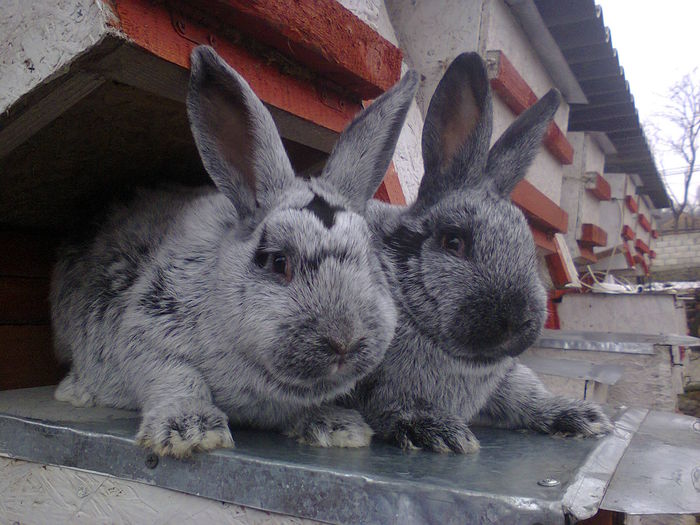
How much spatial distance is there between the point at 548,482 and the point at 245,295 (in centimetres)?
77

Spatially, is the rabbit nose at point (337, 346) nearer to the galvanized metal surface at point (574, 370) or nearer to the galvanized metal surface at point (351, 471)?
the galvanized metal surface at point (351, 471)

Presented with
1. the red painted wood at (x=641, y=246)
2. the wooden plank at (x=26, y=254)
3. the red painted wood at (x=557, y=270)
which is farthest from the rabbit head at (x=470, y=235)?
the red painted wood at (x=641, y=246)

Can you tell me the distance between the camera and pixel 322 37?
1612 millimetres

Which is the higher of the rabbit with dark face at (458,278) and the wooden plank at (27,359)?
the rabbit with dark face at (458,278)

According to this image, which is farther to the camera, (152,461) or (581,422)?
(581,422)

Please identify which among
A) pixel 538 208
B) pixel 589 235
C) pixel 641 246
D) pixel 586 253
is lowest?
pixel 538 208

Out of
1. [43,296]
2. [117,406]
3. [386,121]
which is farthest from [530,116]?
[43,296]

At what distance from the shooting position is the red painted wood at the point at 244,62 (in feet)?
4.11

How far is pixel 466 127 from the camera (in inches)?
61.7

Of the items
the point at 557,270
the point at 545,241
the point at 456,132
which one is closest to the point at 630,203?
the point at 557,270

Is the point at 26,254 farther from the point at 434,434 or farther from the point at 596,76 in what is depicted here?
the point at 596,76

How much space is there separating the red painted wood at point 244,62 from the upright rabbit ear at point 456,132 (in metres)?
0.43

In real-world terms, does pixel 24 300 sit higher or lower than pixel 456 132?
lower

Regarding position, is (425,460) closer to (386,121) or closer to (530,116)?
(386,121)
